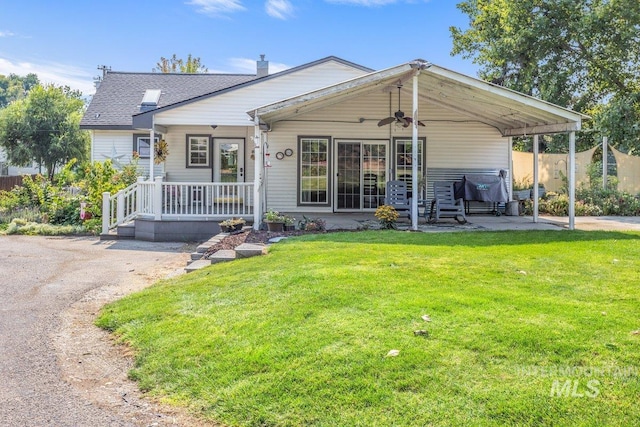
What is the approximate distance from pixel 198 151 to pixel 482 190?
26.9 feet

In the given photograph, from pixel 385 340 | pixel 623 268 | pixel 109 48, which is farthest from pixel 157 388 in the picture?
pixel 109 48

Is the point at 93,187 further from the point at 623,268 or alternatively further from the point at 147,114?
the point at 623,268

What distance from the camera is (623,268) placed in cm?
579

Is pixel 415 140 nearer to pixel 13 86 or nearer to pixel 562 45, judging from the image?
pixel 562 45

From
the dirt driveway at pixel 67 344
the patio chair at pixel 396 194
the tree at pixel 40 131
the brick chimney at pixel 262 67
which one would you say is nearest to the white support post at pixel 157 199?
the dirt driveway at pixel 67 344

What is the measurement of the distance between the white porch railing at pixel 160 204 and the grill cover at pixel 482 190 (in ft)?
17.1

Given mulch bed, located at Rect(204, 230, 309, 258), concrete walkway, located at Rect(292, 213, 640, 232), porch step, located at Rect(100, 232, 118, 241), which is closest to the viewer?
mulch bed, located at Rect(204, 230, 309, 258)

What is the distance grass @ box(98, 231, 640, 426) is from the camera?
2.85 meters

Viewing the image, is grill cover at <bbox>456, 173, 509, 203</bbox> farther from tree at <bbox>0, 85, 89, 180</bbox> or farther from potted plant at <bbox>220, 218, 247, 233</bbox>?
tree at <bbox>0, 85, 89, 180</bbox>

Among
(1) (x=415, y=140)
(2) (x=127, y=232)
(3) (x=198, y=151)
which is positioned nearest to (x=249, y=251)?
(1) (x=415, y=140)

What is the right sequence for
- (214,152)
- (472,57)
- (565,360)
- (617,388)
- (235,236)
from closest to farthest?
(617,388) → (565,360) → (235,236) → (214,152) → (472,57)

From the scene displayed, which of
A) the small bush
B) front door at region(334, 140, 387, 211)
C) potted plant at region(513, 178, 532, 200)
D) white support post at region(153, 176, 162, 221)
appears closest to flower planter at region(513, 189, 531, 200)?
potted plant at region(513, 178, 532, 200)

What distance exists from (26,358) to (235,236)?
17.6ft

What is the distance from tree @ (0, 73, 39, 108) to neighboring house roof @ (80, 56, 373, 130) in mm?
66187
